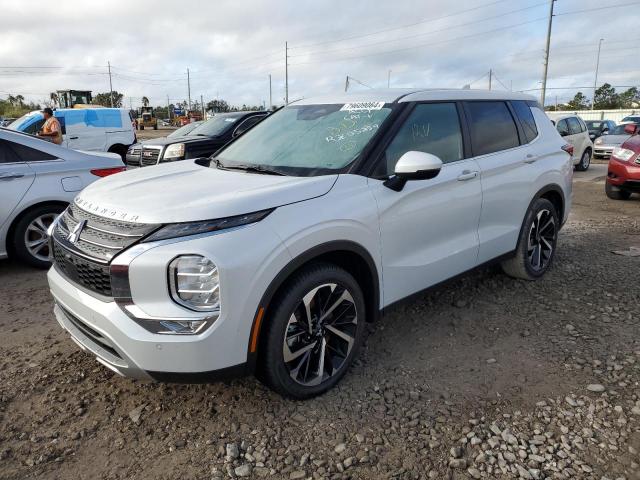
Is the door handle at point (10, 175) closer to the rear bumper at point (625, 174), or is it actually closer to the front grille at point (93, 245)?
the front grille at point (93, 245)

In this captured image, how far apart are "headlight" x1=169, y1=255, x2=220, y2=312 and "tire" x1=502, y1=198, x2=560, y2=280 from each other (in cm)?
306

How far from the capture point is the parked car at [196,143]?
9.36m

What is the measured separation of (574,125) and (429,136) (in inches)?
498

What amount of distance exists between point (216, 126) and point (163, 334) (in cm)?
863

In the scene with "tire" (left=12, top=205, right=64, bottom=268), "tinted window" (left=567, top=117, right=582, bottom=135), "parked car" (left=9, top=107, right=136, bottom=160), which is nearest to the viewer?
"tire" (left=12, top=205, right=64, bottom=268)

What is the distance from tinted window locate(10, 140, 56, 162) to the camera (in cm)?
515

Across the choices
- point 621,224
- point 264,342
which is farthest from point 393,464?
point 621,224

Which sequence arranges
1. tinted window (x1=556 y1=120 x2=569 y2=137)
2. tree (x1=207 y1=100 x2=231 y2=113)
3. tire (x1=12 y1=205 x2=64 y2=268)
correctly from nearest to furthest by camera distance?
tire (x1=12 y1=205 x2=64 y2=268) < tinted window (x1=556 y1=120 x2=569 y2=137) < tree (x1=207 y1=100 x2=231 y2=113)

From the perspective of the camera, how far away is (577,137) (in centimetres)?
1387

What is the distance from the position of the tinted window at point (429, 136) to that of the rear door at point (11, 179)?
3.89 metres

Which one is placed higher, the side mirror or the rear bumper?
the side mirror

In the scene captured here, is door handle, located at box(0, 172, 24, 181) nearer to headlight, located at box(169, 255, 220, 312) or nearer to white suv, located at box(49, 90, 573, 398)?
white suv, located at box(49, 90, 573, 398)

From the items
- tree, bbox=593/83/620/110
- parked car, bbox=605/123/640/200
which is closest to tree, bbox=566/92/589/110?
tree, bbox=593/83/620/110

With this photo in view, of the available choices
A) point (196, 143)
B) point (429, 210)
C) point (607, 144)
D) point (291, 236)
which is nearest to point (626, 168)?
point (429, 210)
